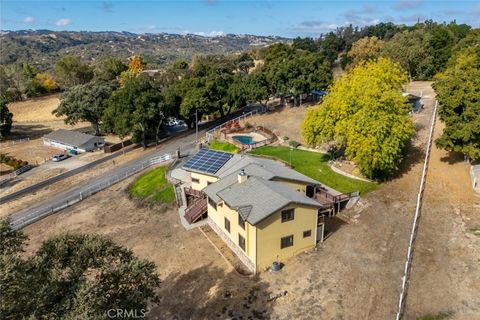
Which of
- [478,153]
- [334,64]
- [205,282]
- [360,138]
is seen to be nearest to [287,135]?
Answer: [360,138]

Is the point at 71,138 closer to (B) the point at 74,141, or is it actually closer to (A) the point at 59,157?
(B) the point at 74,141

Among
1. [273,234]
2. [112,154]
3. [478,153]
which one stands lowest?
[112,154]

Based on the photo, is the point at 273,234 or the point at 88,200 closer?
the point at 273,234

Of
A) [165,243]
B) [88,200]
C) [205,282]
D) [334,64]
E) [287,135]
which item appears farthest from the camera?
[334,64]

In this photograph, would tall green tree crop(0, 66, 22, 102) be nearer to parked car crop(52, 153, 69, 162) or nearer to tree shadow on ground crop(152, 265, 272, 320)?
parked car crop(52, 153, 69, 162)

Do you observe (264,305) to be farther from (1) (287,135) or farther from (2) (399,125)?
(1) (287,135)

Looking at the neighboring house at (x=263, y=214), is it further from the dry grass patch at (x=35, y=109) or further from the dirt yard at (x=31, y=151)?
the dry grass patch at (x=35, y=109)

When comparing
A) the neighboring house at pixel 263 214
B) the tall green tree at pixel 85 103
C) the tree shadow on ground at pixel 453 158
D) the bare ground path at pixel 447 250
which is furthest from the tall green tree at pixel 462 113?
the tall green tree at pixel 85 103
